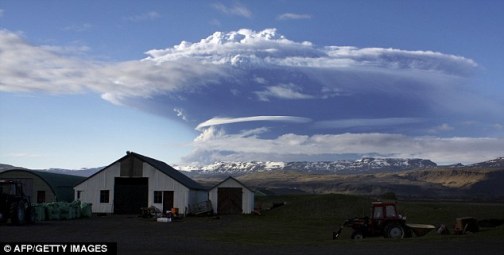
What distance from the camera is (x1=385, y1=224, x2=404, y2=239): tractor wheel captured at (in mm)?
27375

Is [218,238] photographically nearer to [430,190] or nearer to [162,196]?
[162,196]

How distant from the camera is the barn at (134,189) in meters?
54.6

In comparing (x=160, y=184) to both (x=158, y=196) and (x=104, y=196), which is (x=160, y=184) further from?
(x=104, y=196)

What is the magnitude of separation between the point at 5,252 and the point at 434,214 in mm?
39110

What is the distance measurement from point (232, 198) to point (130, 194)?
950 centimetres

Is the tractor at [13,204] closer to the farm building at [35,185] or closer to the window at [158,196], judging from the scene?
the window at [158,196]

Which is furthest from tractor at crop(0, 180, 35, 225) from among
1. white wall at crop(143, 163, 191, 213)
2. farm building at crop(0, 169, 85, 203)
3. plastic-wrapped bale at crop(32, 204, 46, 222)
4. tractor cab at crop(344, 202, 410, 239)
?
farm building at crop(0, 169, 85, 203)

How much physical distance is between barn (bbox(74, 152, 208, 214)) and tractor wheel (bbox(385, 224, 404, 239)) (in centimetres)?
2940

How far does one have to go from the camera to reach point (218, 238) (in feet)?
90.7

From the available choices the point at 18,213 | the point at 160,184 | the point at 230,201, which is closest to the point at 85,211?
the point at 160,184

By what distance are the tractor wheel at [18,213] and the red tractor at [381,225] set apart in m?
17.7

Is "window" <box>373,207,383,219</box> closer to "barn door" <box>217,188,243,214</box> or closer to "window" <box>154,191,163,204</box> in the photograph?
"window" <box>154,191,163,204</box>

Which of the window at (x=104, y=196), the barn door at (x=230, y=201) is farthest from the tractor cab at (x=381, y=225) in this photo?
the window at (x=104, y=196)

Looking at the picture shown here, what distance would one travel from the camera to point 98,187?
55.1 metres
